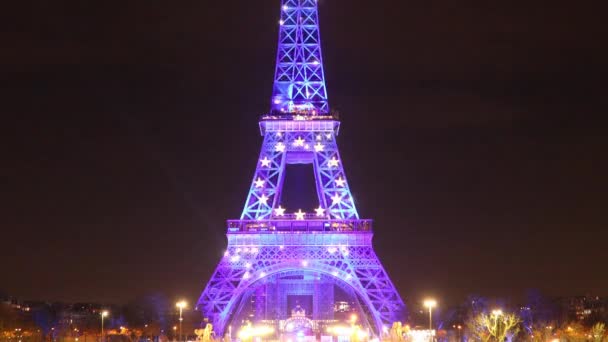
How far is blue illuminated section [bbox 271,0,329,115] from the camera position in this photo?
3814 inches

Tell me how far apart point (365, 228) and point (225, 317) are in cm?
1609

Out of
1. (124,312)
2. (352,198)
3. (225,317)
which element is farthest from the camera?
(124,312)

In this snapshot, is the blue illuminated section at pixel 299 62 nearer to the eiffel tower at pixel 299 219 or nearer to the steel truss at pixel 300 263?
the eiffel tower at pixel 299 219

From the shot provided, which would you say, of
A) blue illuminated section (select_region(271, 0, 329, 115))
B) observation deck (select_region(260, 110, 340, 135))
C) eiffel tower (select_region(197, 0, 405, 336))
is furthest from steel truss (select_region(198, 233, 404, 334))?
blue illuminated section (select_region(271, 0, 329, 115))

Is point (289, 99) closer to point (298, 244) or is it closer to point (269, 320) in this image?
point (298, 244)

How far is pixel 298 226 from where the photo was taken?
93.1m

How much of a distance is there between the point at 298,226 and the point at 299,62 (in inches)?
671

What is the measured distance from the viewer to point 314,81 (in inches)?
3846

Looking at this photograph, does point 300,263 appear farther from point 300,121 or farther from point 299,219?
point 300,121

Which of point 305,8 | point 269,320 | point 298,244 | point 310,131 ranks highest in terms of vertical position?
point 305,8

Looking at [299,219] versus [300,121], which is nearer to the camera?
[299,219]

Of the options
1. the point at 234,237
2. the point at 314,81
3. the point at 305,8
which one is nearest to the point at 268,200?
the point at 234,237

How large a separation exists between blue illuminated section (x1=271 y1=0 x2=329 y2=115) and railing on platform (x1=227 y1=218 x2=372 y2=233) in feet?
39.3

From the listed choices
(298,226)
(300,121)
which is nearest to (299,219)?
(298,226)
